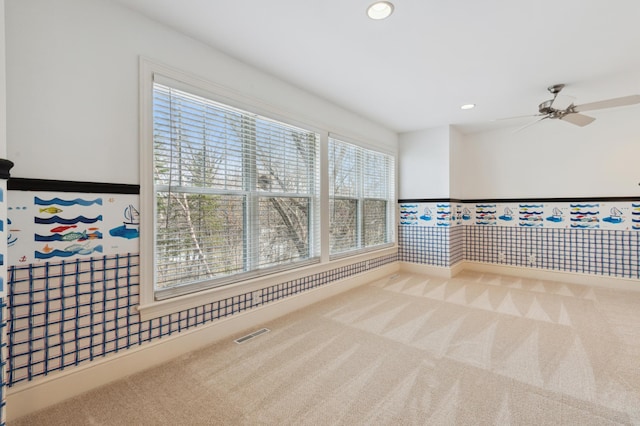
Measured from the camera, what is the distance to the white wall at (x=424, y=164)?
4.54 meters

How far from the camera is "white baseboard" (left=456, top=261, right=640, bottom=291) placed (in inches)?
153

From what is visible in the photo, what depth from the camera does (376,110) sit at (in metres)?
3.87

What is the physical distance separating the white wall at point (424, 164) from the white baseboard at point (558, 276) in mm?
1529

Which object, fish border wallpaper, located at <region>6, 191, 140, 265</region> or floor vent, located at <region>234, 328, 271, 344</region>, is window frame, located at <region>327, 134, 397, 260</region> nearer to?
floor vent, located at <region>234, 328, 271, 344</region>

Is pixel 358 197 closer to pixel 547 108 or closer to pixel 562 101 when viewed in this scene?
pixel 547 108

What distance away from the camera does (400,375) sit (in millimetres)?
1916

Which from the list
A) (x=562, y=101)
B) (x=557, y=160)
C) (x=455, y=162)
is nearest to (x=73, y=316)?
(x=562, y=101)

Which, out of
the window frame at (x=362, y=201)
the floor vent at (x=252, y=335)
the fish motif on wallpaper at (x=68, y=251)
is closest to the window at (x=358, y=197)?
the window frame at (x=362, y=201)

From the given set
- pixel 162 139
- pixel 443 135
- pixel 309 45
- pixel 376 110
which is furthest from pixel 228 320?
pixel 443 135

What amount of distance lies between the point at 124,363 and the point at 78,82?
186 centimetres

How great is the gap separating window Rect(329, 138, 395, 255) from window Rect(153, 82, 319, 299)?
1.91 feet

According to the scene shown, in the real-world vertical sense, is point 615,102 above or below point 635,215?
above

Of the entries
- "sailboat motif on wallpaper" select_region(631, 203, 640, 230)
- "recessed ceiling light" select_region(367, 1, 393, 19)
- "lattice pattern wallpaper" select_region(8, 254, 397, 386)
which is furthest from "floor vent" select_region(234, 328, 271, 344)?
"sailboat motif on wallpaper" select_region(631, 203, 640, 230)

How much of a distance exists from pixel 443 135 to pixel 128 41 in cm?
426
